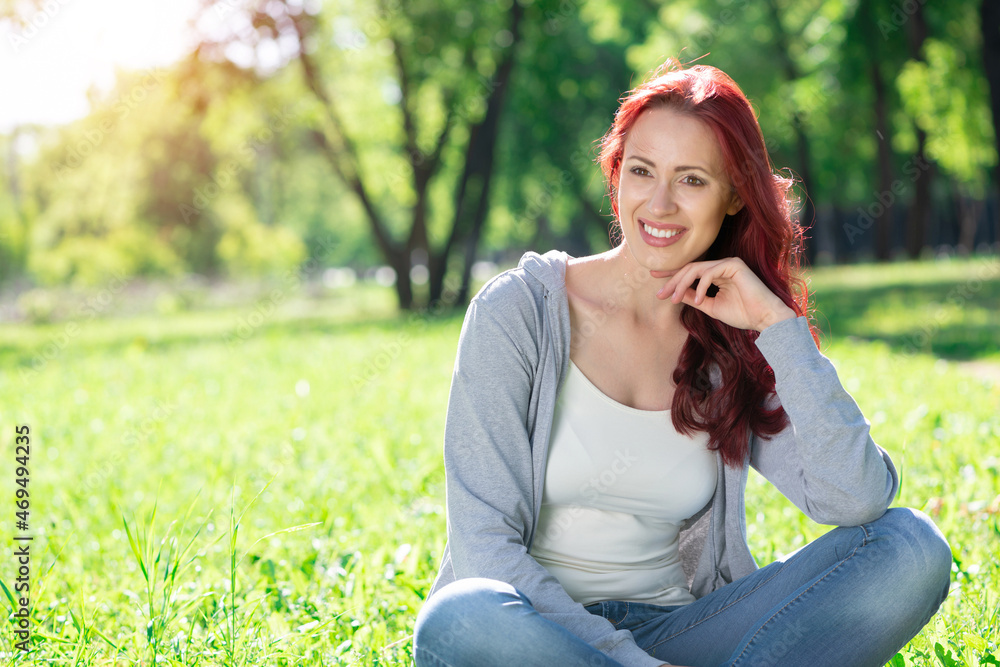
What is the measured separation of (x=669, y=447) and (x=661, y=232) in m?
0.60

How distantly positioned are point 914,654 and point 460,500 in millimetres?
1461

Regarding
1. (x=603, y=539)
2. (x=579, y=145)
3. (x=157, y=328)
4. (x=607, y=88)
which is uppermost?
(x=607, y=88)

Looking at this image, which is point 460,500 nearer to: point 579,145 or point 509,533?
point 509,533

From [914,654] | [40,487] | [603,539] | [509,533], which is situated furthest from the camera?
[40,487]

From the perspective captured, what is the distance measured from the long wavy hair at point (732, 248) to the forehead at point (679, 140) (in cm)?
2

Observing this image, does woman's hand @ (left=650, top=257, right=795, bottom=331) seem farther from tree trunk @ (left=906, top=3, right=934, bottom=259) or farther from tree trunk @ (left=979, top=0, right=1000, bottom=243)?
tree trunk @ (left=906, top=3, right=934, bottom=259)

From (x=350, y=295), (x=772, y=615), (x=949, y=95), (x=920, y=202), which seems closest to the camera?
(x=772, y=615)

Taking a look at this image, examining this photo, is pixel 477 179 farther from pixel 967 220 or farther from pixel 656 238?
pixel 967 220

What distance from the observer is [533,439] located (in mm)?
2205

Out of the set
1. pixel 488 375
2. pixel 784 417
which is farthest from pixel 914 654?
pixel 488 375

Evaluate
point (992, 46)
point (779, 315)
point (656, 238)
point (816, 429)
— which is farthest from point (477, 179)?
point (816, 429)

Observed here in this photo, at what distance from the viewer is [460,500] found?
2090mm

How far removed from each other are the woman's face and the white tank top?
44cm

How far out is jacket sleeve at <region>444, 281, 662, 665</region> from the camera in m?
1.98
